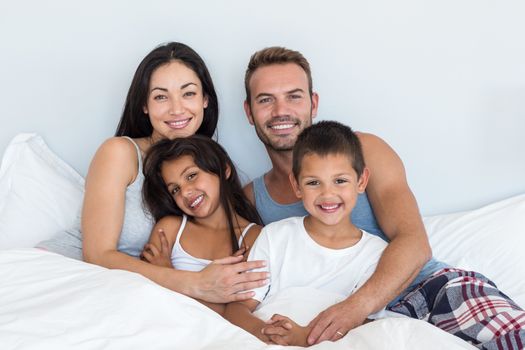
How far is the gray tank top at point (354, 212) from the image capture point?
165 centimetres

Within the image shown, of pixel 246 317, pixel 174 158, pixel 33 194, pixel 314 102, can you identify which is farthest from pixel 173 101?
pixel 246 317

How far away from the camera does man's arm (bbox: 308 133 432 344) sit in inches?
53.8

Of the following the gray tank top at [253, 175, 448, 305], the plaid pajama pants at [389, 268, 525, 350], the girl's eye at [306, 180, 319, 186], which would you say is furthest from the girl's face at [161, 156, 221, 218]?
the plaid pajama pants at [389, 268, 525, 350]

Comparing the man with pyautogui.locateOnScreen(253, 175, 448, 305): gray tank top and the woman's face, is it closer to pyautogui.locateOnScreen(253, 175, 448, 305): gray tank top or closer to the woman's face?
pyautogui.locateOnScreen(253, 175, 448, 305): gray tank top

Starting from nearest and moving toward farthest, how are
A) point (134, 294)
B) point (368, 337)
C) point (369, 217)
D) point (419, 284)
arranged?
point (368, 337) < point (134, 294) < point (419, 284) < point (369, 217)

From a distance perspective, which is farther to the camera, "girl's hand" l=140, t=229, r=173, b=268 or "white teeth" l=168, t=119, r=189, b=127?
"white teeth" l=168, t=119, r=189, b=127

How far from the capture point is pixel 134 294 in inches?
47.8

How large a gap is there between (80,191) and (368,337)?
1.26 m

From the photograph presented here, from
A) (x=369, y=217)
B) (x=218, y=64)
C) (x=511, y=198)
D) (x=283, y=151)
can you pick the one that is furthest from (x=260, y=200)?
(x=511, y=198)

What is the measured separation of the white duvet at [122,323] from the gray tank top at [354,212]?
49cm

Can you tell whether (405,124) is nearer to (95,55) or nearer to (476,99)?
(476,99)

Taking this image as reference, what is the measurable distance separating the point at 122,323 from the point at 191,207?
0.58 m

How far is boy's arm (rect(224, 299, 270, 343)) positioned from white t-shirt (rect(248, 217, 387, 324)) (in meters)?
0.03

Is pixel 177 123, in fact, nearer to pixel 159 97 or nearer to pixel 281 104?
pixel 159 97
